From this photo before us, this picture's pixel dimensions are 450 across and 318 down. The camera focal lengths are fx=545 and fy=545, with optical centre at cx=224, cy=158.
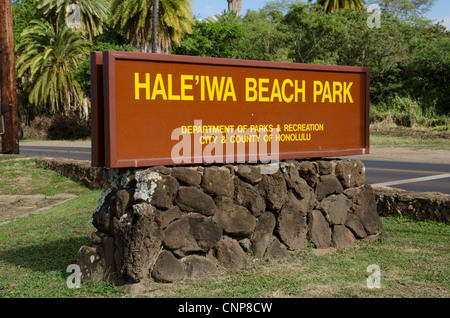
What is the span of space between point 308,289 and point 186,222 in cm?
134

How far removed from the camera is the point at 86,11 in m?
39.2

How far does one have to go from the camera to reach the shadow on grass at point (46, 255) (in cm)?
603

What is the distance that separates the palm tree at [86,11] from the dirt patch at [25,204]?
30.1m

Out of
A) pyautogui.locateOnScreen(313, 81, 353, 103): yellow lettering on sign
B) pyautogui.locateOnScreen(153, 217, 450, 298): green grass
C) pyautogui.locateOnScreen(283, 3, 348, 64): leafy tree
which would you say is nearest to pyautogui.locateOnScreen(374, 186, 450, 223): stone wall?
pyautogui.locateOnScreen(153, 217, 450, 298): green grass

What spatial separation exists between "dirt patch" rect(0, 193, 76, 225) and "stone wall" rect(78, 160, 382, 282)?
5012 mm

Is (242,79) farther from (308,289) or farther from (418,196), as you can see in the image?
(418,196)

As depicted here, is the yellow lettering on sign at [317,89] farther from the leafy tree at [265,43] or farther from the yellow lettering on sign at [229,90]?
the leafy tree at [265,43]

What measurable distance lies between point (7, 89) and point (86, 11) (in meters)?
25.9

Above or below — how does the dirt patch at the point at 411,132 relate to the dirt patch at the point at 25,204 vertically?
above

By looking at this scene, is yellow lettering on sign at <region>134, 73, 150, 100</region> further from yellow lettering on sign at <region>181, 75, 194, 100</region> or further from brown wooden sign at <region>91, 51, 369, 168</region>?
yellow lettering on sign at <region>181, 75, 194, 100</region>

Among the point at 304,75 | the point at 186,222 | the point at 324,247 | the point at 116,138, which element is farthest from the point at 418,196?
the point at 116,138
